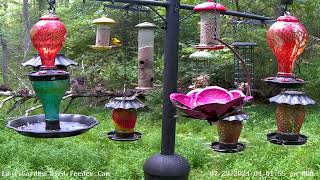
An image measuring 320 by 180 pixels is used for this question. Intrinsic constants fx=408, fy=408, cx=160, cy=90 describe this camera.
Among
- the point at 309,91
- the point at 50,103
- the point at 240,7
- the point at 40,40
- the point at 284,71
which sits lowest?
the point at 309,91

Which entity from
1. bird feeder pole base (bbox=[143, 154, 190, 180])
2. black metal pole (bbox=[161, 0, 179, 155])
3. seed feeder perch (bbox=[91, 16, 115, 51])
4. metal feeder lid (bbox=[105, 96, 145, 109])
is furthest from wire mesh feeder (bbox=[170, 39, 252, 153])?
seed feeder perch (bbox=[91, 16, 115, 51])

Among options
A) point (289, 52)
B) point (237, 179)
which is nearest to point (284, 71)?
point (289, 52)

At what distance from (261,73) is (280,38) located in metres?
6.51

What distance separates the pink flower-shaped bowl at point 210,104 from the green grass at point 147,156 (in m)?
3.72

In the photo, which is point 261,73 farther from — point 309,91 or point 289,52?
point 289,52

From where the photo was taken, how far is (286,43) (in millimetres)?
2252

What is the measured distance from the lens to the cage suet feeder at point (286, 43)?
7.26 ft

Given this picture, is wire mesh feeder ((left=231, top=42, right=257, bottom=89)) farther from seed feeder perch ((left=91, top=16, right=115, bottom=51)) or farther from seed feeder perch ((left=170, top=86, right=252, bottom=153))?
seed feeder perch ((left=170, top=86, right=252, bottom=153))

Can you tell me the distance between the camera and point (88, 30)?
418 inches

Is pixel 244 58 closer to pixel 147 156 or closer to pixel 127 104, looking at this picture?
pixel 127 104

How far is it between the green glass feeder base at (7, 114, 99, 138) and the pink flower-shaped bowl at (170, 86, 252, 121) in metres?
0.49

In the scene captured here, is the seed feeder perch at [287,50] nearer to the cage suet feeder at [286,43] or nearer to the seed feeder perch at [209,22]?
the cage suet feeder at [286,43]

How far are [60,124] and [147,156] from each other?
15.4 feet
